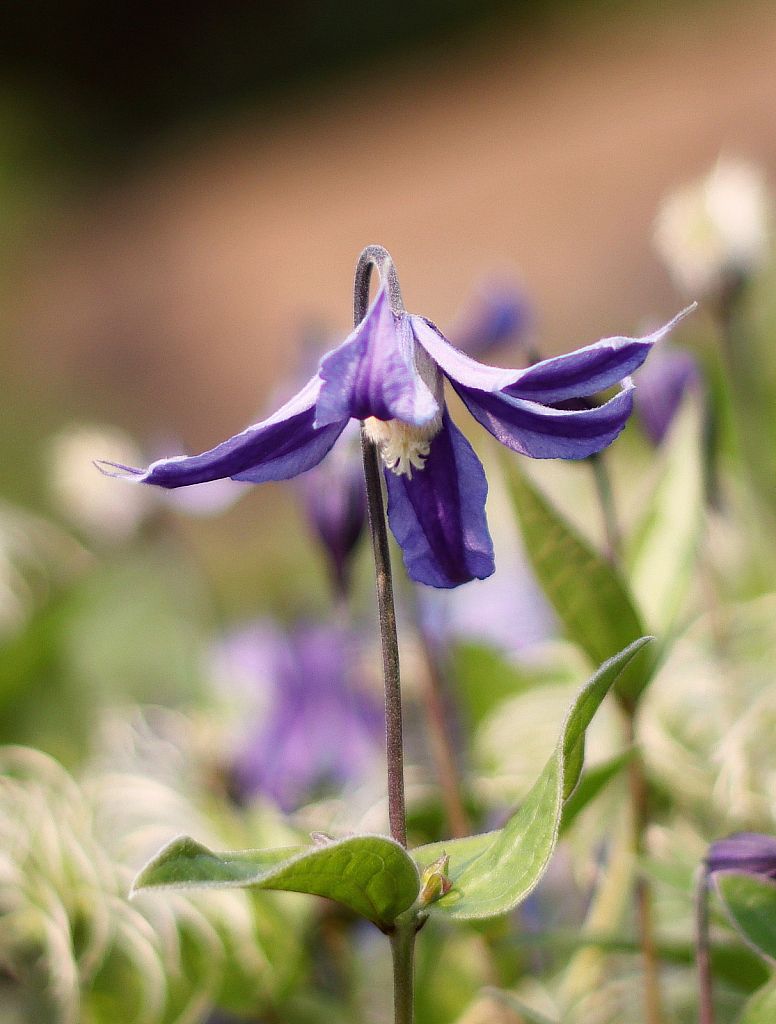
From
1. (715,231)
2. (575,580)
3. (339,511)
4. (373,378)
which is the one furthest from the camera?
(715,231)

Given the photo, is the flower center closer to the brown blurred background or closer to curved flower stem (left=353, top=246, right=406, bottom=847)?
curved flower stem (left=353, top=246, right=406, bottom=847)

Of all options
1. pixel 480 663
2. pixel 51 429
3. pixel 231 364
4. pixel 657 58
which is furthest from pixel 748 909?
pixel 657 58

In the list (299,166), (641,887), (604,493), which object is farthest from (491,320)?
(299,166)

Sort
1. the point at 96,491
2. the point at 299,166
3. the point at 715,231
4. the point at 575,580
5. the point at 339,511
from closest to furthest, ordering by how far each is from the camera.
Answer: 1. the point at 575,580
2. the point at 339,511
3. the point at 715,231
4. the point at 96,491
5. the point at 299,166

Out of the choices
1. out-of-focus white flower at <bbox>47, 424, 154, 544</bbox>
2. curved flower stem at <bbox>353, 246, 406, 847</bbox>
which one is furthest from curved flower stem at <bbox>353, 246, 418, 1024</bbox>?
out-of-focus white flower at <bbox>47, 424, 154, 544</bbox>

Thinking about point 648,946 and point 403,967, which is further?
point 648,946

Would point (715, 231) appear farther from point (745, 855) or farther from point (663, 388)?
point (745, 855)

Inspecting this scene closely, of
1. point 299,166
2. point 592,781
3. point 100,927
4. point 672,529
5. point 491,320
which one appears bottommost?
point 100,927
